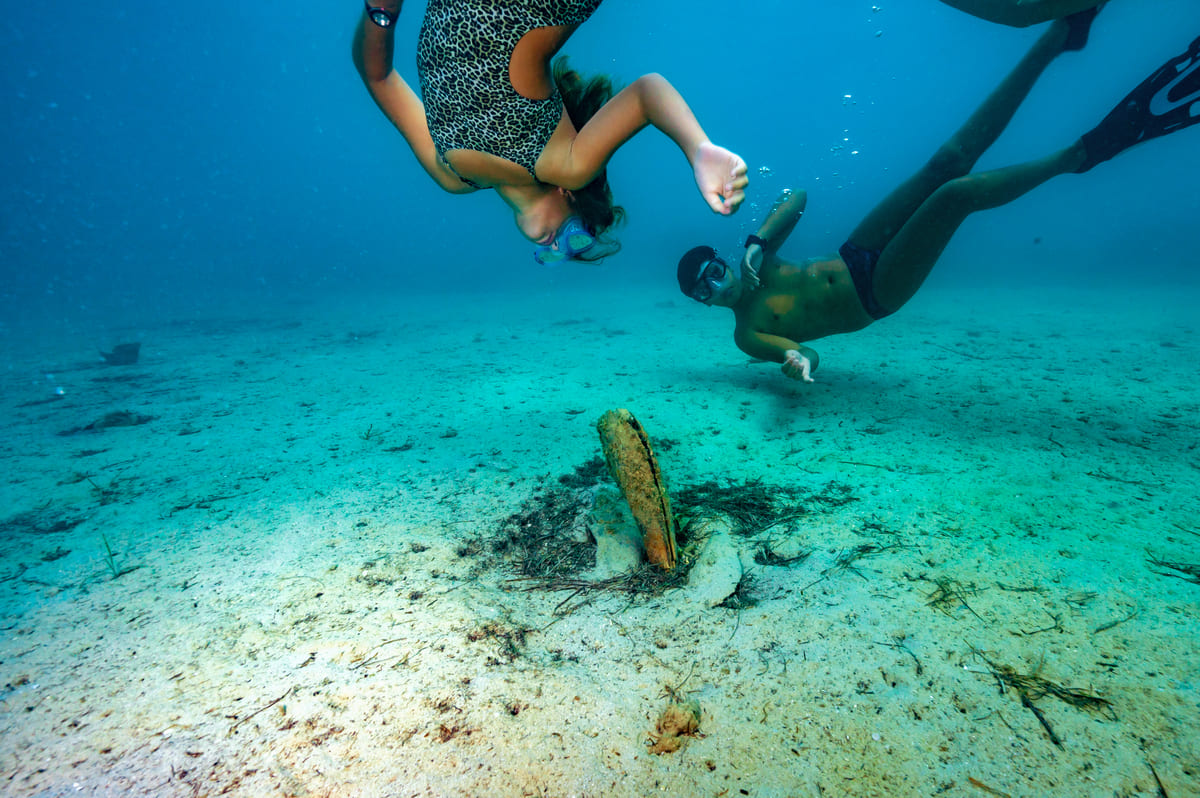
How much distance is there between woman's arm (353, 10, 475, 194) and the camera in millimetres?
2841

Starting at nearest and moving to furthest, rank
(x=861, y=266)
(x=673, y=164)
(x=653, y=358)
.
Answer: (x=861, y=266)
(x=653, y=358)
(x=673, y=164)

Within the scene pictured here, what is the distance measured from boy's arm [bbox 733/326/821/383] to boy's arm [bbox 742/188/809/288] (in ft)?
1.96

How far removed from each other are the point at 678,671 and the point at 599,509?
1.27 m

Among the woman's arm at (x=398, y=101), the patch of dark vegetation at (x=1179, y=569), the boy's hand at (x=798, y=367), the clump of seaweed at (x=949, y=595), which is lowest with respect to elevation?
the patch of dark vegetation at (x=1179, y=569)

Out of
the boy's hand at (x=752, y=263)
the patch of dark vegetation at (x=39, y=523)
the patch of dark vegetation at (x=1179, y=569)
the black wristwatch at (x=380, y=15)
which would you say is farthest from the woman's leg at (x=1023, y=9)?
the patch of dark vegetation at (x=39, y=523)

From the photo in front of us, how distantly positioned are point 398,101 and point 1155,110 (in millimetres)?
6338

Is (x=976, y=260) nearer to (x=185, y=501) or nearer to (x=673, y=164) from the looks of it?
(x=185, y=501)

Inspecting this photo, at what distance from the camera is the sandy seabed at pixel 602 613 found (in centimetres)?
145

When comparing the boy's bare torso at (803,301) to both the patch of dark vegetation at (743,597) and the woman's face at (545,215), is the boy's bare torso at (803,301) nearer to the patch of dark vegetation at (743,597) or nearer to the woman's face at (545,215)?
the woman's face at (545,215)

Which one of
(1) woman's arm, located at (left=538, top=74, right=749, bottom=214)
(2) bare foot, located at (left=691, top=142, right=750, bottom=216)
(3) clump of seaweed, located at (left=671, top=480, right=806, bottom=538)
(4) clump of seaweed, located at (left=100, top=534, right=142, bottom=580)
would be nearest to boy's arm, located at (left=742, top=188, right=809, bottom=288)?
(3) clump of seaweed, located at (left=671, top=480, right=806, bottom=538)

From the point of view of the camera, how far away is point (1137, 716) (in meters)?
1.46

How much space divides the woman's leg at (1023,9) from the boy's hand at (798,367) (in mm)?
3746

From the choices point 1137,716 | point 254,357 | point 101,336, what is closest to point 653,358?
point 1137,716

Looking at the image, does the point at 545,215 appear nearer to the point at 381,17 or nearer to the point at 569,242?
the point at 569,242
